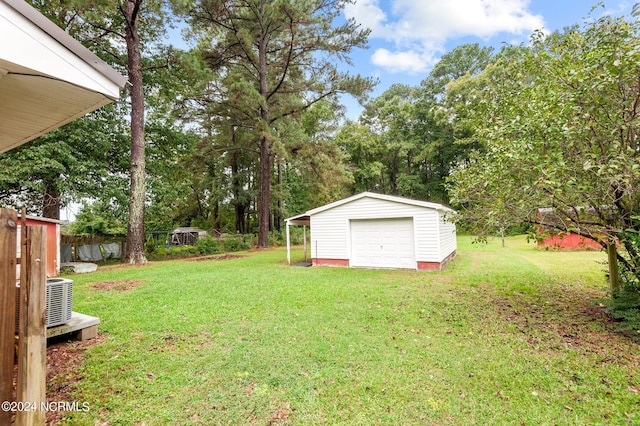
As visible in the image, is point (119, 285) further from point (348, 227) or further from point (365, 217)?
point (365, 217)

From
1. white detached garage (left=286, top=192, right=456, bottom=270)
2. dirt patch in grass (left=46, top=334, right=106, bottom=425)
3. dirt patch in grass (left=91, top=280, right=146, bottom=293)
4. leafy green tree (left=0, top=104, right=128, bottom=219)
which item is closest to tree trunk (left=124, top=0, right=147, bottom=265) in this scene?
leafy green tree (left=0, top=104, right=128, bottom=219)

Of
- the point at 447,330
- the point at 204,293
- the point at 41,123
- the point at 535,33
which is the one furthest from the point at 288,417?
the point at 535,33

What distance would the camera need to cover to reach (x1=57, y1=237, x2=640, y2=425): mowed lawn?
2.45 m

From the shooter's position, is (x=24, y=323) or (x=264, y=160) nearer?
(x=24, y=323)

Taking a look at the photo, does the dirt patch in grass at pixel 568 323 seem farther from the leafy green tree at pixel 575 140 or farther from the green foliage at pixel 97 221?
the green foliage at pixel 97 221

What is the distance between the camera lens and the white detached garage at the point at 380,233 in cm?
944

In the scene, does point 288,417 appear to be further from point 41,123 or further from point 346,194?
point 346,194

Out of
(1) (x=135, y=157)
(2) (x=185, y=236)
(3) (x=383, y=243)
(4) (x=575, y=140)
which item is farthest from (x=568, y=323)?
(2) (x=185, y=236)

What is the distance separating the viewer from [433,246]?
9.36 meters

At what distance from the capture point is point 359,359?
336 cm

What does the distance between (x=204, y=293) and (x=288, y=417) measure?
4.92 meters

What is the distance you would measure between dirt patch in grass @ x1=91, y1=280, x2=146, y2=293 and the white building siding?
5847 millimetres

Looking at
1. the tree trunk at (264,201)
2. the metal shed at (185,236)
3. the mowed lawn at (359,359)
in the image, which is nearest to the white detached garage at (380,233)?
the mowed lawn at (359,359)

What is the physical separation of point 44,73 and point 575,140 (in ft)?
18.4
